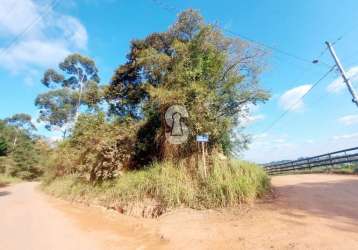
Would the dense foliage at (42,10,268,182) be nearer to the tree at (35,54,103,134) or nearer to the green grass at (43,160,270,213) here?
the green grass at (43,160,270,213)

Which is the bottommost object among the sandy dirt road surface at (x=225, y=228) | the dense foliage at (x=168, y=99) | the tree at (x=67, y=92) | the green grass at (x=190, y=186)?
the sandy dirt road surface at (x=225, y=228)

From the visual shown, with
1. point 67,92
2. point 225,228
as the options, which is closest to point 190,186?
point 225,228

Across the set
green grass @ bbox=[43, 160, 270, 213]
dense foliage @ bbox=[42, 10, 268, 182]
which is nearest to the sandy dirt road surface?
green grass @ bbox=[43, 160, 270, 213]

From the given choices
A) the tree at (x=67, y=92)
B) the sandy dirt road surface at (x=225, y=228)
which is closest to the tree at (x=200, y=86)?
the sandy dirt road surface at (x=225, y=228)

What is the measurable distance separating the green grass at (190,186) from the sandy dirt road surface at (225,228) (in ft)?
1.15

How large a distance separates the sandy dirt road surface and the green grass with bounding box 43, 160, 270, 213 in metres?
0.35

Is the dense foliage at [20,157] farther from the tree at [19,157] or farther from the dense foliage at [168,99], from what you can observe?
the dense foliage at [168,99]

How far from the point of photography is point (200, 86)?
8.06 metres

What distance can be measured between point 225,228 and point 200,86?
474 cm

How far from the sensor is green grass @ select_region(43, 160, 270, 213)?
6.24 meters

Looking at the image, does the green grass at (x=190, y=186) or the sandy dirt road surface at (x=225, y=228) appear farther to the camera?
the green grass at (x=190, y=186)

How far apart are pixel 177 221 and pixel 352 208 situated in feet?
→ 12.4

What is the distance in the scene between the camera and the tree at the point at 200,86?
8.11m

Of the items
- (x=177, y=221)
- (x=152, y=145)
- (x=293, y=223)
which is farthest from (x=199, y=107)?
(x=293, y=223)
